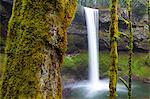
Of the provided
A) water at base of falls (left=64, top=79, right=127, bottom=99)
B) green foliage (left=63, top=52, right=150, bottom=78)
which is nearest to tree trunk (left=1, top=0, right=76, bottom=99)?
water at base of falls (left=64, top=79, right=127, bottom=99)

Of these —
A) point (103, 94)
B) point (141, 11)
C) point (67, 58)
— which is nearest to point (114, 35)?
point (103, 94)

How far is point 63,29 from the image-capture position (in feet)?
9.20

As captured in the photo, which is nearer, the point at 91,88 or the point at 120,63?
the point at 91,88

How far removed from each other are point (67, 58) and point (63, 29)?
96.4ft

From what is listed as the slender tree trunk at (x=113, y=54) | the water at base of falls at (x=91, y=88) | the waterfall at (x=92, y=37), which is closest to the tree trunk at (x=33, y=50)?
the slender tree trunk at (x=113, y=54)

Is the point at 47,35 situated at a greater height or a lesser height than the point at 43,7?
lesser

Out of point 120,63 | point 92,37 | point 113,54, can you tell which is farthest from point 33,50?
point 120,63

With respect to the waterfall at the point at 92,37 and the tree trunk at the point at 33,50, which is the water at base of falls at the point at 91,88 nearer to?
the waterfall at the point at 92,37

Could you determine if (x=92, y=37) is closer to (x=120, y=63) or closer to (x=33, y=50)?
(x=120, y=63)

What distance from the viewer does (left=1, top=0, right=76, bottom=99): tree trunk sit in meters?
2.51

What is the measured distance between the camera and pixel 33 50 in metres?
2.54

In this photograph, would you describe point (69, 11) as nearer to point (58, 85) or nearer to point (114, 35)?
point (58, 85)

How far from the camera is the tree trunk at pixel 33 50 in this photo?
251 cm

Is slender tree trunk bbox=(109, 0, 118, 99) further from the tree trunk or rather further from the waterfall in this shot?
the waterfall
